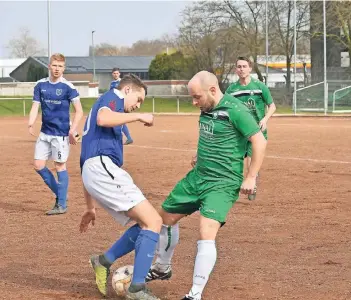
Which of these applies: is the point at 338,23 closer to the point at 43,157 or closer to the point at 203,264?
the point at 43,157

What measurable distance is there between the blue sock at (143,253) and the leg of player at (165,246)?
1.14 ft

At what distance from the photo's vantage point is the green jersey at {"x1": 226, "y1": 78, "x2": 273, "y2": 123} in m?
11.2

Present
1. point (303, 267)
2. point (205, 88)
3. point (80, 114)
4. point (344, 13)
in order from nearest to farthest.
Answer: point (205, 88)
point (303, 267)
point (80, 114)
point (344, 13)

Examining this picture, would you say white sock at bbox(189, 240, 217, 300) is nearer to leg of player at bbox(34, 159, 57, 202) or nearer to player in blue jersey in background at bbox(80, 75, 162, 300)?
player in blue jersey in background at bbox(80, 75, 162, 300)

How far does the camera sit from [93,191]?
624 cm

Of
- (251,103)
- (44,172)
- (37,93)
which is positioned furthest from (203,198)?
(37,93)

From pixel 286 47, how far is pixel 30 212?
167 ft

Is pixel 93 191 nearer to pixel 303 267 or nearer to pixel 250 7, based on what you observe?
pixel 303 267

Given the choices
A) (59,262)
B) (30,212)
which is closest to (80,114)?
(30,212)

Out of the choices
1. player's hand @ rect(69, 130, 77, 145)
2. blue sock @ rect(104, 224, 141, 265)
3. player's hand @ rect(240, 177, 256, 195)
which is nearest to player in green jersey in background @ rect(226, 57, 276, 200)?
player's hand @ rect(69, 130, 77, 145)

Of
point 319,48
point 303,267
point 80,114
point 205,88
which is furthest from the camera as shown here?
point 319,48

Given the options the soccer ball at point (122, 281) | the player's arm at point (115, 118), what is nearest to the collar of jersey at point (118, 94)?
the player's arm at point (115, 118)

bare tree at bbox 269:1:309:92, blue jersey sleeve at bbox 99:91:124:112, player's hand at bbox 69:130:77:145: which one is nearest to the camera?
blue jersey sleeve at bbox 99:91:124:112

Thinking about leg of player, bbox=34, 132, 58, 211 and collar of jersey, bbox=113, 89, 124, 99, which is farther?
leg of player, bbox=34, 132, 58, 211
